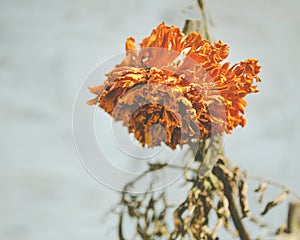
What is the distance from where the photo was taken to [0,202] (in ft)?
3.19

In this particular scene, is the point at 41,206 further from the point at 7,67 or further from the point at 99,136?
the point at 99,136

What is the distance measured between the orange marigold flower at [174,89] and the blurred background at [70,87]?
0.53 metres

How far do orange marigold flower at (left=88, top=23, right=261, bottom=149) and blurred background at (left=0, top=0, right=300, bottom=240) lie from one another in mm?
530

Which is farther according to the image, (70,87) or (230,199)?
(70,87)

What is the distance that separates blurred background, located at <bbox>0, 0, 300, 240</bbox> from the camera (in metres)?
0.96

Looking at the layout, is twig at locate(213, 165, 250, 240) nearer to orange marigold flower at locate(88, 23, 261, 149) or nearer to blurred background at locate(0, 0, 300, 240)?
orange marigold flower at locate(88, 23, 261, 149)

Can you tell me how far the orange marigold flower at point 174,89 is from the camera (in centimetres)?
40

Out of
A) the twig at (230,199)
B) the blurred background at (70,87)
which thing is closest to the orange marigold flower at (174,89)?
the twig at (230,199)

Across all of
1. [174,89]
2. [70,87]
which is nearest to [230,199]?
[174,89]

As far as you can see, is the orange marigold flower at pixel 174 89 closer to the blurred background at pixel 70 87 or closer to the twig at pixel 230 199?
the twig at pixel 230 199

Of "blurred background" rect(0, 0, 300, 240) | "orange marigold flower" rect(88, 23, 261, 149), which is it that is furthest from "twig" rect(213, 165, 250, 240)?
"blurred background" rect(0, 0, 300, 240)

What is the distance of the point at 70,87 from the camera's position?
0.98m

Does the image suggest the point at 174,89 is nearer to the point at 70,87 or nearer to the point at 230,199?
the point at 230,199

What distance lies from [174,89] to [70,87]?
2.03ft
